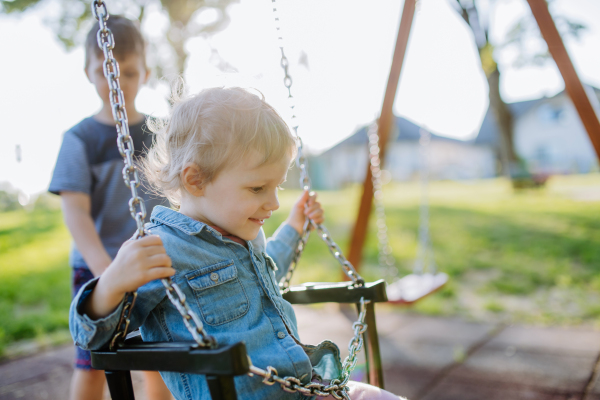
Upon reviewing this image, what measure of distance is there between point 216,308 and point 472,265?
4.57 m

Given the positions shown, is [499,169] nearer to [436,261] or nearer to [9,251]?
[436,261]

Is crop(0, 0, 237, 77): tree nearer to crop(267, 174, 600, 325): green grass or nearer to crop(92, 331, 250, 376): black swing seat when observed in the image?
crop(267, 174, 600, 325): green grass

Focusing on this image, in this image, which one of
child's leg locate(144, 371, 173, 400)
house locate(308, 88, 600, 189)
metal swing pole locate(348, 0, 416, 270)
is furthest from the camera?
house locate(308, 88, 600, 189)

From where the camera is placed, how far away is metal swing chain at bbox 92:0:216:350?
2.89 feet

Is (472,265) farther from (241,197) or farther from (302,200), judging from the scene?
(241,197)

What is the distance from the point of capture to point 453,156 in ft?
104

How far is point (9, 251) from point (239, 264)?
6.88 m

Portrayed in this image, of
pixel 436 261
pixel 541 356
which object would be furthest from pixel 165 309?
pixel 436 261

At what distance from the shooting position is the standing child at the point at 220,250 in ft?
3.42

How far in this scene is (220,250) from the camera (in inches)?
46.1

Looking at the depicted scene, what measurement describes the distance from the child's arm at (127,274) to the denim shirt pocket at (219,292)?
0.14m

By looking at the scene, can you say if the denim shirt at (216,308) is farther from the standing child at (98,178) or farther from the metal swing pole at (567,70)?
the metal swing pole at (567,70)

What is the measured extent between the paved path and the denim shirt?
4.77 ft

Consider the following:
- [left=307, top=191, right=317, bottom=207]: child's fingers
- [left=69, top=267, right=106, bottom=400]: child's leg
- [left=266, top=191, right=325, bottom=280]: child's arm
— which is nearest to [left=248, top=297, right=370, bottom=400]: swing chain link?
[left=266, top=191, right=325, bottom=280]: child's arm
